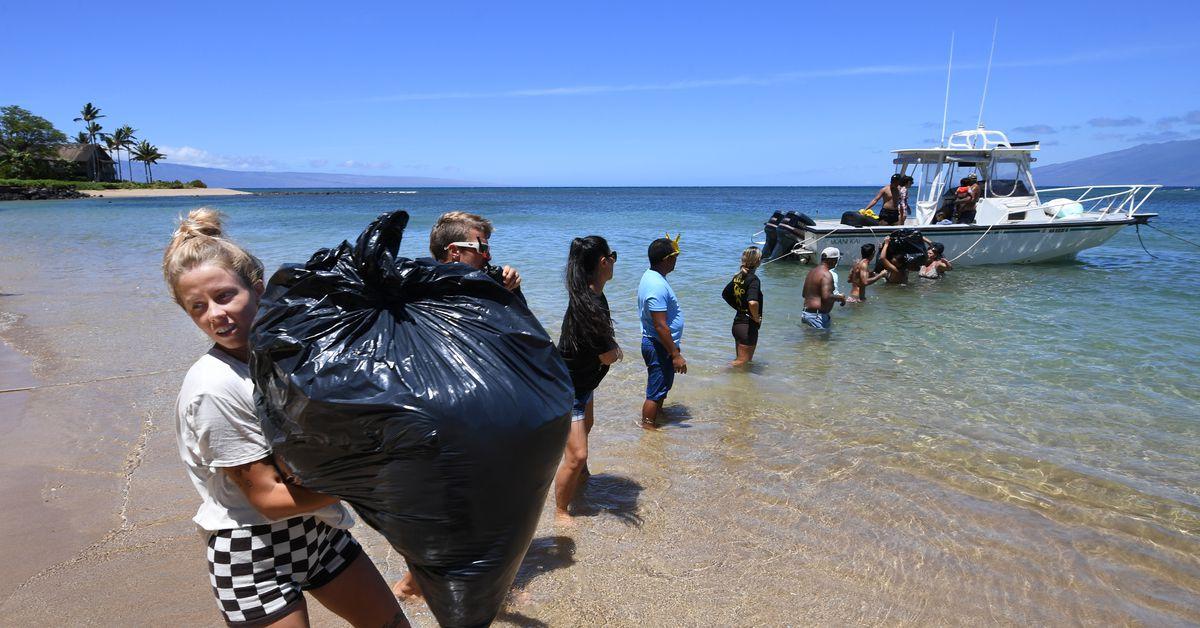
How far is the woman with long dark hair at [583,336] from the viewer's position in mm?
3721

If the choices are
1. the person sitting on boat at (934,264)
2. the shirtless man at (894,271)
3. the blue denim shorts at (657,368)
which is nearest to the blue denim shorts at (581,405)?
the blue denim shorts at (657,368)

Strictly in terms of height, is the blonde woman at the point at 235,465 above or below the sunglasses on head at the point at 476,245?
below

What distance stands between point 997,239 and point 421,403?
16614mm

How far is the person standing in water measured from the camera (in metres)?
6.72

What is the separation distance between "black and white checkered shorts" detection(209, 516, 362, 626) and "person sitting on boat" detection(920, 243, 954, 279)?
14.3m

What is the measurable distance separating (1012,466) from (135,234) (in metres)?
27.2

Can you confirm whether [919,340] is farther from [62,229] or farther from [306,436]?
[62,229]

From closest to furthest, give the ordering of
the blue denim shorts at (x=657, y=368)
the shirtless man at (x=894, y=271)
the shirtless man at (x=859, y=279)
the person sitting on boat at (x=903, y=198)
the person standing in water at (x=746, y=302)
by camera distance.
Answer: the blue denim shorts at (x=657, y=368) < the person standing in water at (x=746, y=302) < the shirtless man at (x=859, y=279) < the shirtless man at (x=894, y=271) < the person sitting on boat at (x=903, y=198)

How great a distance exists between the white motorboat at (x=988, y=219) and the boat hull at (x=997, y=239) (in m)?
0.02

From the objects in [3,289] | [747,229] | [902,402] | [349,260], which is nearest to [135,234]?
[3,289]

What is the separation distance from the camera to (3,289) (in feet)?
38.3

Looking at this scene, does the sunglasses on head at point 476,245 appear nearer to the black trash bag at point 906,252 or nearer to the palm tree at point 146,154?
the black trash bag at point 906,252

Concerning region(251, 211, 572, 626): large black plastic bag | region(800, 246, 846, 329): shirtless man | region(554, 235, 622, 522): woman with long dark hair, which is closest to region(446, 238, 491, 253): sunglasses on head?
region(554, 235, 622, 522): woman with long dark hair

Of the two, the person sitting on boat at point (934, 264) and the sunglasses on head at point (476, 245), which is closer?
the sunglasses on head at point (476, 245)
